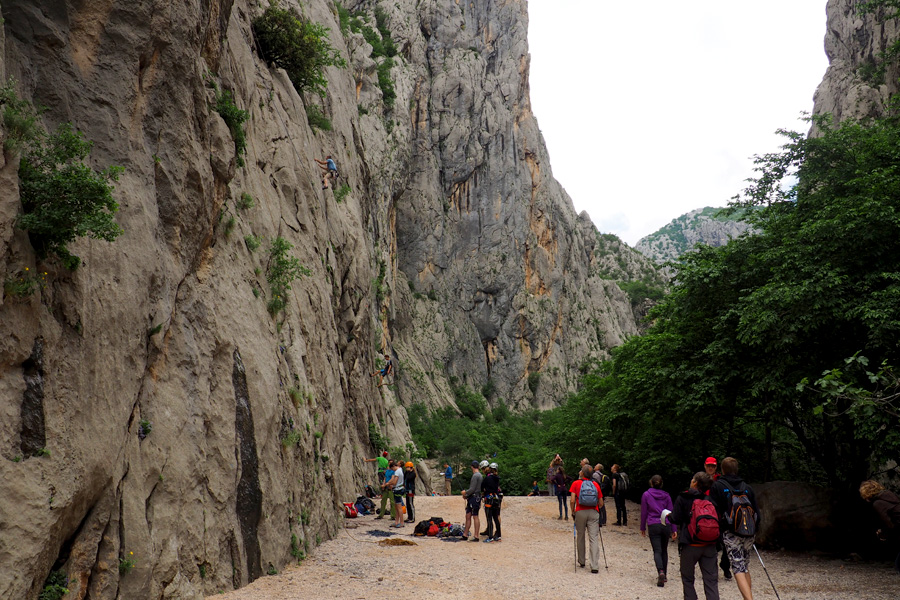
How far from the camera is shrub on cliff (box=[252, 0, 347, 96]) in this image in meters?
16.9

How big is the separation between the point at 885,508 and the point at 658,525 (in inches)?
159

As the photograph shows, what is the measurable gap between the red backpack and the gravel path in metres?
2.17

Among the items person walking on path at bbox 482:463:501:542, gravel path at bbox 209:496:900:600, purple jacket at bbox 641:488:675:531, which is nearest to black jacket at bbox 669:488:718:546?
gravel path at bbox 209:496:900:600

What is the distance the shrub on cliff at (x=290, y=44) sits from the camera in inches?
667

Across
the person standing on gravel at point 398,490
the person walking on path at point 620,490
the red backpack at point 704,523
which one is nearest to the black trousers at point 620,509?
the person walking on path at point 620,490

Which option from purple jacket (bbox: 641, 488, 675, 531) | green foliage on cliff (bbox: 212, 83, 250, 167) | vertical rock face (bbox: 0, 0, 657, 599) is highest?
green foliage on cliff (bbox: 212, 83, 250, 167)

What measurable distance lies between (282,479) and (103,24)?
7.52 meters

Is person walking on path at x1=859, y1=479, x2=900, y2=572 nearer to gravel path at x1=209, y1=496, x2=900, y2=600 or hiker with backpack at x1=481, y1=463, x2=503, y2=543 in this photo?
gravel path at x1=209, y1=496, x2=900, y2=600

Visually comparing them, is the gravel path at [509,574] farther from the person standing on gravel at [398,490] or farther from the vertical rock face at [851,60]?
the vertical rock face at [851,60]

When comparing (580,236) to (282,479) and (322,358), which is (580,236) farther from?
(282,479)

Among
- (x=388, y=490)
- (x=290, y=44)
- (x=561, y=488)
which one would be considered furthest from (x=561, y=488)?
(x=290, y=44)

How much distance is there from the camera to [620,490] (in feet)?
56.4

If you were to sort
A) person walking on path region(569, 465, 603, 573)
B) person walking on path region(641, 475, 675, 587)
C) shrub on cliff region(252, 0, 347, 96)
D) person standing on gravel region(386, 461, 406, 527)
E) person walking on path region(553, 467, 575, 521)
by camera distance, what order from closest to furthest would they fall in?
person walking on path region(641, 475, 675, 587) → person walking on path region(569, 465, 603, 573) → person standing on gravel region(386, 461, 406, 527) → shrub on cliff region(252, 0, 347, 96) → person walking on path region(553, 467, 575, 521)

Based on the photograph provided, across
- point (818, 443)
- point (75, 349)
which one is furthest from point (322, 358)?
point (818, 443)
